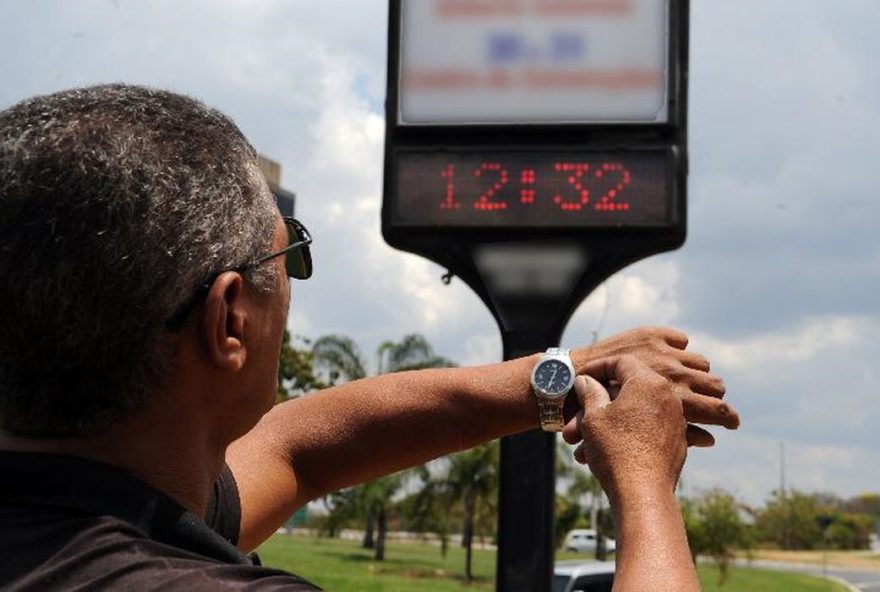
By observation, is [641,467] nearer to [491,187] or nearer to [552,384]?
[552,384]

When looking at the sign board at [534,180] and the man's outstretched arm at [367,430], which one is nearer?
the man's outstretched arm at [367,430]

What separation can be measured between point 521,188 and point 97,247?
380cm

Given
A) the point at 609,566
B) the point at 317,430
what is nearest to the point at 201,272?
the point at 317,430

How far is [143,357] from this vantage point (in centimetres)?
129

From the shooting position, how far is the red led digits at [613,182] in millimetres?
4875

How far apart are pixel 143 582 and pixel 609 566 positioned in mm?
10801

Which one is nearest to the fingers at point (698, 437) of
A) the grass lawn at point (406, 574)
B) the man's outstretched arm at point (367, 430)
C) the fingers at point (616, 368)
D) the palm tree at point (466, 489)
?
the fingers at point (616, 368)

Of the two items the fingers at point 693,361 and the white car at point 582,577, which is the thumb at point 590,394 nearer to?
the fingers at point 693,361

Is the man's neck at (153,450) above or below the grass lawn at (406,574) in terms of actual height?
above

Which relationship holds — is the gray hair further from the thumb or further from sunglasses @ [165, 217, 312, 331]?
the thumb

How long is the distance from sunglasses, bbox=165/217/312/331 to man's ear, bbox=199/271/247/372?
0.01 m

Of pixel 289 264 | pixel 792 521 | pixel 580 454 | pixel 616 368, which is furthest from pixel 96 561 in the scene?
pixel 792 521

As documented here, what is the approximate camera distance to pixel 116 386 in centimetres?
129

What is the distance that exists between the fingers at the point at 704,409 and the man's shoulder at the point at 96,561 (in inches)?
24.6
